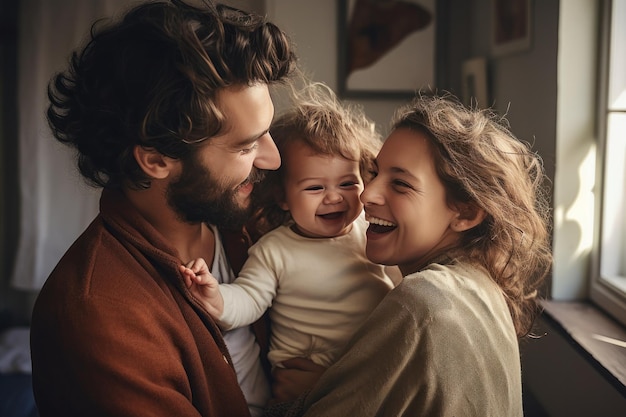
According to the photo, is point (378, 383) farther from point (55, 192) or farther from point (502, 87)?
point (55, 192)

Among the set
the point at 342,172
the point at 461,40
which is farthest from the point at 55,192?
the point at 342,172

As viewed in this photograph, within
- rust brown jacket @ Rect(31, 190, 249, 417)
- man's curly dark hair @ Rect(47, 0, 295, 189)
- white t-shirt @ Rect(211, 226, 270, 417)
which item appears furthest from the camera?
white t-shirt @ Rect(211, 226, 270, 417)

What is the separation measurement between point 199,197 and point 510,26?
5.81ft

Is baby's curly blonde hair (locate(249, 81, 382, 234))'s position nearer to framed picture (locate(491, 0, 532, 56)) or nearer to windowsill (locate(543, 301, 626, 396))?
windowsill (locate(543, 301, 626, 396))

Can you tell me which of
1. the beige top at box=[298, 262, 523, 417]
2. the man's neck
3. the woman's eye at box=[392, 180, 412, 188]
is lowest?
the beige top at box=[298, 262, 523, 417]

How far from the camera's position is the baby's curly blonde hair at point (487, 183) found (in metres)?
1.27

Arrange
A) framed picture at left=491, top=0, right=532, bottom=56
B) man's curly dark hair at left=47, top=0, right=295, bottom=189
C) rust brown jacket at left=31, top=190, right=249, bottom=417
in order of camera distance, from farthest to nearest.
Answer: framed picture at left=491, top=0, right=532, bottom=56 < man's curly dark hair at left=47, top=0, right=295, bottom=189 < rust brown jacket at left=31, top=190, right=249, bottom=417

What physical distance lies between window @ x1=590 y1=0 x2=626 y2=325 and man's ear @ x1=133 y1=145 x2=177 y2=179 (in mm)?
1369

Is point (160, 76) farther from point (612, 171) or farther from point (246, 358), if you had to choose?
point (612, 171)

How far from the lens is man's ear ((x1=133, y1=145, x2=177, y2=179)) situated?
1.27 meters

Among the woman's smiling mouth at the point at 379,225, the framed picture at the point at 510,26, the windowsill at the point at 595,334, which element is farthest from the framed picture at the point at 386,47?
the woman's smiling mouth at the point at 379,225

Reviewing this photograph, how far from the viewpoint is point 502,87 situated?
2.71 m

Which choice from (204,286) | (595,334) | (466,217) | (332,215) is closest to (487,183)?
(466,217)

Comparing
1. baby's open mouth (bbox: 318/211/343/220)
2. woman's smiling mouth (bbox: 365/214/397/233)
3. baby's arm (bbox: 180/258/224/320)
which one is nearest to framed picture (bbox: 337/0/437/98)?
baby's open mouth (bbox: 318/211/343/220)
